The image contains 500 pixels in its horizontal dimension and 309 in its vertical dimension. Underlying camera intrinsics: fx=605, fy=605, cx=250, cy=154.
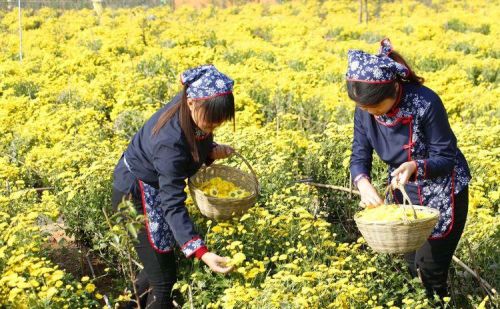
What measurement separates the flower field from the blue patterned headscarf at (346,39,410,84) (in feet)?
2.73

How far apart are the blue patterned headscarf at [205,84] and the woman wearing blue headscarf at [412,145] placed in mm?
490

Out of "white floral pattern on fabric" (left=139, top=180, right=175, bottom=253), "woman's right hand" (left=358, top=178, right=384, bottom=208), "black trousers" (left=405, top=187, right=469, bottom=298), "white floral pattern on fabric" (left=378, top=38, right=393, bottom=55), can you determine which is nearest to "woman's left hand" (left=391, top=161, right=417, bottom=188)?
"woman's right hand" (left=358, top=178, right=384, bottom=208)

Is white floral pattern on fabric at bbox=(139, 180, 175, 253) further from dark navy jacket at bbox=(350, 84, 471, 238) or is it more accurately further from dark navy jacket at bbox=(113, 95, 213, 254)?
dark navy jacket at bbox=(350, 84, 471, 238)

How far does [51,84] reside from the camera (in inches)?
308

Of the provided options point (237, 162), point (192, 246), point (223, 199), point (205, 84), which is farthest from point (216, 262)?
point (237, 162)

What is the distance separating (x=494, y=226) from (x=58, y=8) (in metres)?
19.5

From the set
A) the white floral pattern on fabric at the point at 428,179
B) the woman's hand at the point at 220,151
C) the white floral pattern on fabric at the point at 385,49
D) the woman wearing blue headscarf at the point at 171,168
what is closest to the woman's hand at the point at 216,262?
the woman wearing blue headscarf at the point at 171,168

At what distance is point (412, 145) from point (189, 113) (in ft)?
3.05

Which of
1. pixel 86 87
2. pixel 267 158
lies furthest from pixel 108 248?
pixel 86 87

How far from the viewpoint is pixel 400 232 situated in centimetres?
232

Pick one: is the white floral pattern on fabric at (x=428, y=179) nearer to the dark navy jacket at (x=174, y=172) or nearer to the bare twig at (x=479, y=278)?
the bare twig at (x=479, y=278)

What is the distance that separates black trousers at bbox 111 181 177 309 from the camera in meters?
2.70

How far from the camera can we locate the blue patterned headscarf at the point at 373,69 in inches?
91.1

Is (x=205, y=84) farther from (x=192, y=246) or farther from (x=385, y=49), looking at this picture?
(x=385, y=49)
